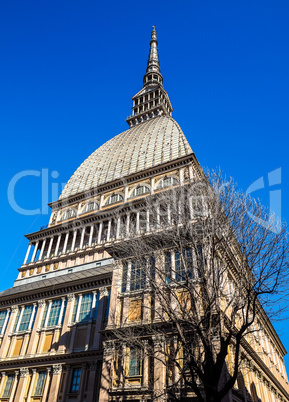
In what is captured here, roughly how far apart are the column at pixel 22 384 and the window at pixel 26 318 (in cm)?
412

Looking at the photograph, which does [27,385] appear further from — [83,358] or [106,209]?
[106,209]

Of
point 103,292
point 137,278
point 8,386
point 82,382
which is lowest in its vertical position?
point 82,382

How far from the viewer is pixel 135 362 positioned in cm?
2077

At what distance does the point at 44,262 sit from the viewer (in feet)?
161

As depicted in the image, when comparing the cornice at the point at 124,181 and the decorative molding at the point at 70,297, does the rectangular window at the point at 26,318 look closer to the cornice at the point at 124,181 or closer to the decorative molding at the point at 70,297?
the decorative molding at the point at 70,297

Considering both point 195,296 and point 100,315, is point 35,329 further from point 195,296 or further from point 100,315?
point 195,296

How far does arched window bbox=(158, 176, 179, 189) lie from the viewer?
167ft

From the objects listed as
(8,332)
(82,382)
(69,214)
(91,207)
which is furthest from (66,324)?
(69,214)

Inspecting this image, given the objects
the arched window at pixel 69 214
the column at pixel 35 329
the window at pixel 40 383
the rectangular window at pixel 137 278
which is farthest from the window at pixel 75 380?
the arched window at pixel 69 214

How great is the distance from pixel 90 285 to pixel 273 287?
71.5 ft

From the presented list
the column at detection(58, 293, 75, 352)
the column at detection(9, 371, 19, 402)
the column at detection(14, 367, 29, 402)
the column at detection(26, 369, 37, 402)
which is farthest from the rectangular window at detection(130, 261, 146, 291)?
the column at detection(9, 371, 19, 402)

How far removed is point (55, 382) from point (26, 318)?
840cm

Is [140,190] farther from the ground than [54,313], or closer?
farther from the ground

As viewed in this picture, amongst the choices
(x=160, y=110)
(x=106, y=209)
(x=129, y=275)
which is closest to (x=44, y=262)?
(x=106, y=209)
